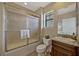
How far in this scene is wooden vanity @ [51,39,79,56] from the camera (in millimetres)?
1478

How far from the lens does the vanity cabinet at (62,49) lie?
149 cm

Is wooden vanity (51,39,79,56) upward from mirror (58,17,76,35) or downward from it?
downward

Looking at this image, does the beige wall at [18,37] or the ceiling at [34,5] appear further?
the ceiling at [34,5]

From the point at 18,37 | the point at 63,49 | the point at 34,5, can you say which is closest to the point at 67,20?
the point at 63,49

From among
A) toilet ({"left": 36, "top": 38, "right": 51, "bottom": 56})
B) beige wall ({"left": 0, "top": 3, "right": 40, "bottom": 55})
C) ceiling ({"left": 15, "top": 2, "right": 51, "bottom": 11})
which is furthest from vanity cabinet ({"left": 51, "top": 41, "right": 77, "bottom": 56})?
ceiling ({"left": 15, "top": 2, "right": 51, "bottom": 11})

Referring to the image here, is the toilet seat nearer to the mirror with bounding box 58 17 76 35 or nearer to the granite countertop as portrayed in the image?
the granite countertop

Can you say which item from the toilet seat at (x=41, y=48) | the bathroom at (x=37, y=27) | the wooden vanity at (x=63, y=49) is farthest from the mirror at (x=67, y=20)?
the toilet seat at (x=41, y=48)

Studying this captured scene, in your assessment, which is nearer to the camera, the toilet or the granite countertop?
the granite countertop

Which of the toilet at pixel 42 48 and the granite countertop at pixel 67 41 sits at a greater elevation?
the granite countertop at pixel 67 41

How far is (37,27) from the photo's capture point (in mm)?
1661

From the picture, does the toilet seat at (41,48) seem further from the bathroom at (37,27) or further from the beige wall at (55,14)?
the beige wall at (55,14)

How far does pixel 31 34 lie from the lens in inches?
65.0

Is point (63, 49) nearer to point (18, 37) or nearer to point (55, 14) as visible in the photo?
point (55, 14)

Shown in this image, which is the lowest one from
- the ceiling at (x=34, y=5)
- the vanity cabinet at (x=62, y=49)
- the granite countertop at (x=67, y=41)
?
the vanity cabinet at (x=62, y=49)
